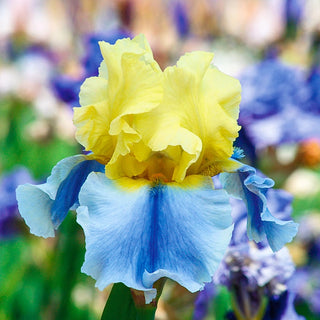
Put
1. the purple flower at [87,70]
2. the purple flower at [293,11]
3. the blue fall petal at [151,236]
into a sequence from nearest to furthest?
1. the blue fall petal at [151,236]
2. the purple flower at [87,70]
3. the purple flower at [293,11]

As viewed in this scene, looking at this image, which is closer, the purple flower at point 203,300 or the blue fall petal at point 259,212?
the blue fall petal at point 259,212

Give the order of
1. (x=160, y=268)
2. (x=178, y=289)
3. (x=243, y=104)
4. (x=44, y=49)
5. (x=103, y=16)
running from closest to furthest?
(x=160, y=268) → (x=178, y=289) → (x=243, y=104) → (x=44, y=49) → (x=103, y=16)

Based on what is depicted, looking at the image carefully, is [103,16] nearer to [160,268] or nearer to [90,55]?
[90,55]

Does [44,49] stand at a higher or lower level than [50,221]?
lower

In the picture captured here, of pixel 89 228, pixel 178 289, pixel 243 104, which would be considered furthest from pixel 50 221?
pixel 243 104

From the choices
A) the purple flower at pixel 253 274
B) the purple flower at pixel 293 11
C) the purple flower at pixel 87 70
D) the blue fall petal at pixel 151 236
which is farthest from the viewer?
the purple flower at pixel 293 11

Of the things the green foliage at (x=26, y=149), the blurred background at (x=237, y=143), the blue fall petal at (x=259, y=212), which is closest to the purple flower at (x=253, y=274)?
the blurred background at (x=237, y=143)

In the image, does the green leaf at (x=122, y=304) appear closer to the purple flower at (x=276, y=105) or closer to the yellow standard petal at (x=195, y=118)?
the yellow standard petal at (x=195, y=118)
